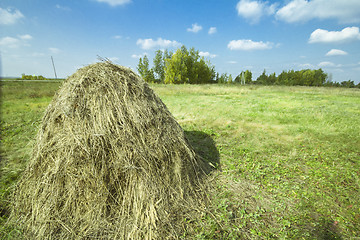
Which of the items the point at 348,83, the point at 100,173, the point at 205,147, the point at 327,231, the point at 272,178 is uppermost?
the point at 348,83

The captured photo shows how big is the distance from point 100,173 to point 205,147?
4.07 meters

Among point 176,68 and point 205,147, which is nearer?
point 205,147

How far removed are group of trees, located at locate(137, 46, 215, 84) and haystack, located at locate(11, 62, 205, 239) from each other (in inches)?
1399

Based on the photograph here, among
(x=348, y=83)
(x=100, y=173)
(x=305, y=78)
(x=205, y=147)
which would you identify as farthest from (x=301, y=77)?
(x=100, y=173)

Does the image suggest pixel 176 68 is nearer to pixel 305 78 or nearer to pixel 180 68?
pixel 180 68

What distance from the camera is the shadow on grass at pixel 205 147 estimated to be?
4.93 metres

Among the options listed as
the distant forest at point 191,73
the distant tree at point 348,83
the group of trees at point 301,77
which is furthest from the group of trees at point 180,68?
the distant tree at point 348,83

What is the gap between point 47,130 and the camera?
9.91 ft

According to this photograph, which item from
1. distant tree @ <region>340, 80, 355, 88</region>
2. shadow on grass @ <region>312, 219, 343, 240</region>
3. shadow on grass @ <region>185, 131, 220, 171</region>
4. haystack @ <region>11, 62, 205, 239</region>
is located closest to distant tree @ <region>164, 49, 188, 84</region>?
shadow on grass @ <region>185, 131, 220, 171</region>

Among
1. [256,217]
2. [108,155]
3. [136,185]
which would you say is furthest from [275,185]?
[108,155]

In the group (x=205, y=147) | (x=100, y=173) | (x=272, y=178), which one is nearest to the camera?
(x=100, y=173)

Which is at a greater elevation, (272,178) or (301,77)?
(301,77)

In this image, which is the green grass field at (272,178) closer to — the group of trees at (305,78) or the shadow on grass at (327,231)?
the shadow on grass at (327,231)

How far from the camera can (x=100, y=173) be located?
2719mm
